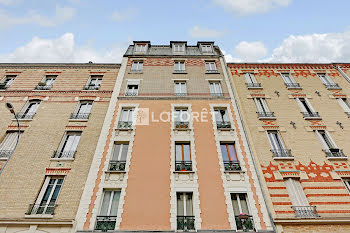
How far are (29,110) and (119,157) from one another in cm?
784

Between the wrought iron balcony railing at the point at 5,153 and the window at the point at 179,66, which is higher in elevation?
the window at the point at 179,66

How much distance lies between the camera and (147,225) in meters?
7.72

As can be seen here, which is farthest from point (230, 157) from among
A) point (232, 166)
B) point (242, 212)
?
point (242, 212)

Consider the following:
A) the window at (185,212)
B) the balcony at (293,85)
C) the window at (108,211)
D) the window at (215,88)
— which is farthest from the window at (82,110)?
the balcony at (293,85)

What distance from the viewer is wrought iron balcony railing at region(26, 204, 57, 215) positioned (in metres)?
8.27

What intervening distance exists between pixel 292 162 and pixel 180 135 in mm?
6177

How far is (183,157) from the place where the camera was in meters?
10.2

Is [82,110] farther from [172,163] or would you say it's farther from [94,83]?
[172,163]

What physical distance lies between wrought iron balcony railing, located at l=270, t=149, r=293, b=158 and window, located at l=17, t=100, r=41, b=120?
1497cm

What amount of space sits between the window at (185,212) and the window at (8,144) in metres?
9.60

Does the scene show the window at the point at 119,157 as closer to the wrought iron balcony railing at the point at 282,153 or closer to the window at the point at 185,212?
the window at the point at 185,212

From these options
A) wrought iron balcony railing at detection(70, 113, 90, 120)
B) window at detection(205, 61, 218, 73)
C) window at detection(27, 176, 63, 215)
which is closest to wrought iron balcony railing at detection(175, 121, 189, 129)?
wrought iron balcony railing at detection(70, 113, 90, 120)

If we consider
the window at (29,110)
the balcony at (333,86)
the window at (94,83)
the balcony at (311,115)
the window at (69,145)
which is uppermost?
the window at (94,83)

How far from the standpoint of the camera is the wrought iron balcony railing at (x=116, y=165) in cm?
952
